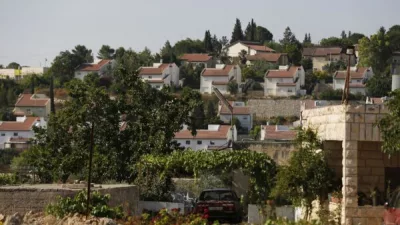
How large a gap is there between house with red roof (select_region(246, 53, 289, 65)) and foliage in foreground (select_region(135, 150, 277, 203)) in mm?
131466

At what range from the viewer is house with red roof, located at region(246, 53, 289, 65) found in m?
157

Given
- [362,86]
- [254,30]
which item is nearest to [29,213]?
[362,86]

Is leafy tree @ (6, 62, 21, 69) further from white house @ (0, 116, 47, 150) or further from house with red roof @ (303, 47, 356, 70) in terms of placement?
white house @ (0, 116, 47, 150)

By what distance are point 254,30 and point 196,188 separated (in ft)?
542

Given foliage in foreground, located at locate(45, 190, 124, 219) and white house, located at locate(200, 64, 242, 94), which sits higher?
white house, located at locate(200, 64, 242, 94)

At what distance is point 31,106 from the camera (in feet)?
410

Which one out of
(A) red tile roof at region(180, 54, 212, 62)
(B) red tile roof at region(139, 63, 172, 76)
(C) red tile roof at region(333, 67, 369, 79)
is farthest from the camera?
(A) red tile roof at region(180, 54, 212, 62)

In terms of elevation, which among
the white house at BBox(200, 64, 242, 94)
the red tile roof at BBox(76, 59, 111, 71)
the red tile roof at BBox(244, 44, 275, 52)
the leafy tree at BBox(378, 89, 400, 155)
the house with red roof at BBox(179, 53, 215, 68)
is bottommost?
the leafy tree at BBox(378, 89, 400, 155)

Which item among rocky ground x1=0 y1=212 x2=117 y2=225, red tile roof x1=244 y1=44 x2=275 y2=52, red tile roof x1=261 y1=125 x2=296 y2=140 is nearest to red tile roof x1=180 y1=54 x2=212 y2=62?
red tile roof x1=244 y1=44 x2=275 y2=52

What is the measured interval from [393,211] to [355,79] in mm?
125164

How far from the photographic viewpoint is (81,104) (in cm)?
3127

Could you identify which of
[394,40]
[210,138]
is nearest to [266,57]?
[394,40]

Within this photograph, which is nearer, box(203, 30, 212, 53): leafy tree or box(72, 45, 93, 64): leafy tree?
box(72, 45, 93, 64): leafy tree

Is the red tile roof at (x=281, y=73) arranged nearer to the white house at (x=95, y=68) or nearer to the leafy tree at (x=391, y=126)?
the white house at (x=95, y=68)
